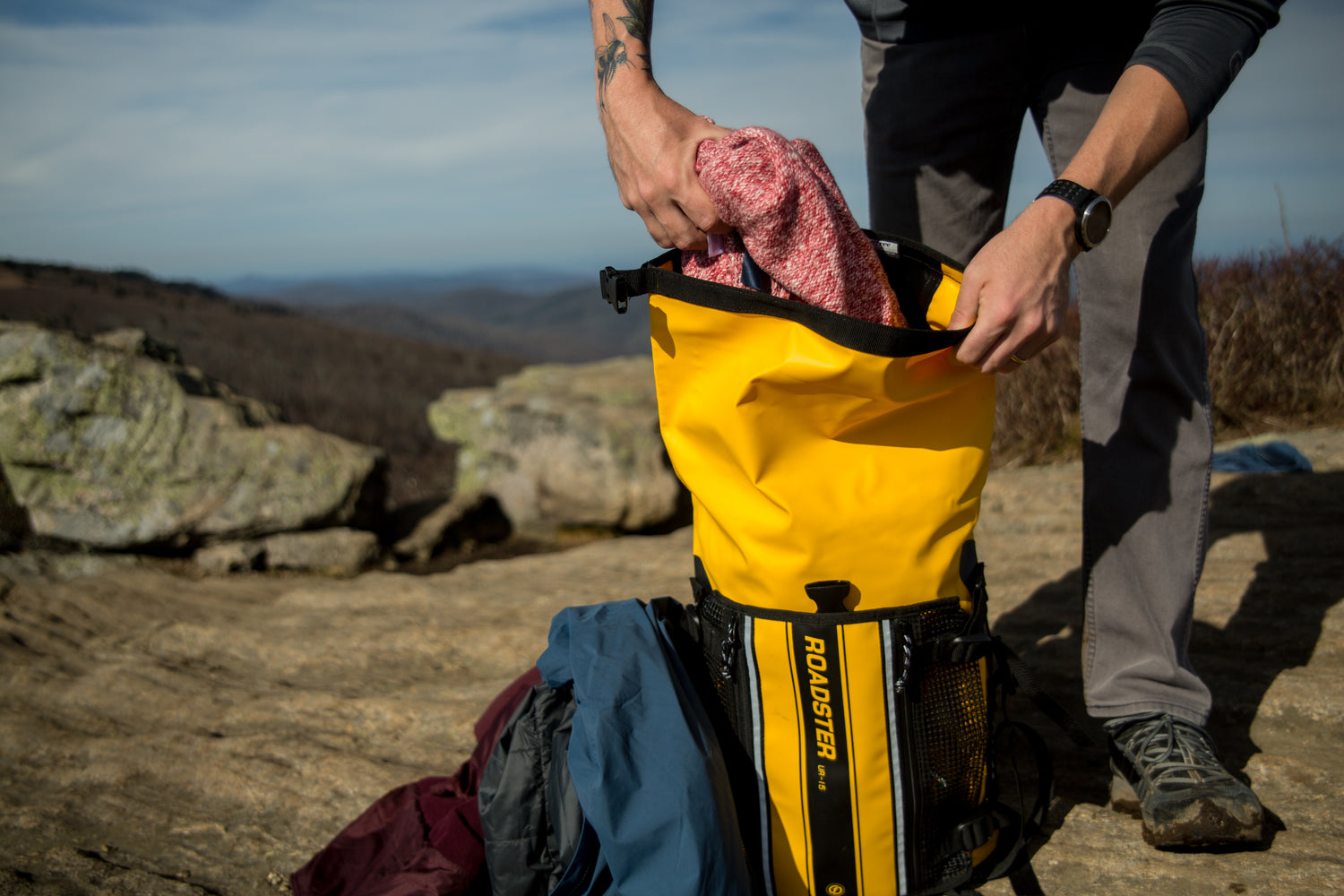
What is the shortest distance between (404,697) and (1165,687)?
1.97 metres

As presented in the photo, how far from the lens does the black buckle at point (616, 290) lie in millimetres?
1276

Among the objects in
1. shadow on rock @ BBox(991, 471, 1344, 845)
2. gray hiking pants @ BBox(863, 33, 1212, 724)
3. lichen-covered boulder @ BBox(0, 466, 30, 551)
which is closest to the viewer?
gray hiking pants @ BBox(863, 33, 1212, 724)

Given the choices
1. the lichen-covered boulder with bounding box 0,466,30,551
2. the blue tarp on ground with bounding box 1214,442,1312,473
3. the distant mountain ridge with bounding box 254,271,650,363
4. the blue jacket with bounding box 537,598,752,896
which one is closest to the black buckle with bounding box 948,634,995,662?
the blue jacket with bounding box 537,598,752,896

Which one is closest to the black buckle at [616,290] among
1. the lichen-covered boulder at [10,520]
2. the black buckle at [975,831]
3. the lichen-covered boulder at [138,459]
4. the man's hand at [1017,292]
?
the man's hand at [1017,292]

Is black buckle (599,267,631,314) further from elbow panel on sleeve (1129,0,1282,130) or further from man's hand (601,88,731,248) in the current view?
elbow panel on sleeve (1129,0,1282,130)

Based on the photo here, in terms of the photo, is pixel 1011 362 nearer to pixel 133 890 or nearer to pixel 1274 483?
pixel 133 890

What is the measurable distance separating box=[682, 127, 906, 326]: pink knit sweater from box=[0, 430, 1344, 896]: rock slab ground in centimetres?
106

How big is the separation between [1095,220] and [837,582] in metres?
0.64

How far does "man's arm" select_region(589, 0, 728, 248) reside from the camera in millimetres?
1166

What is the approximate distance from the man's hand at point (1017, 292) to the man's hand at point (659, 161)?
0.37 meters

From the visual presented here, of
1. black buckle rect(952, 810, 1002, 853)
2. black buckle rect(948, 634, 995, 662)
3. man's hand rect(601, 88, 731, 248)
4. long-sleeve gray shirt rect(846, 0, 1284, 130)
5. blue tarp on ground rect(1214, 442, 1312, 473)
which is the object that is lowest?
black buckle rect(952, 810, 1002, 853)

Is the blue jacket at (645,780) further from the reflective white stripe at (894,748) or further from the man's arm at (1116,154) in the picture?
the man's arm at (1116,154)

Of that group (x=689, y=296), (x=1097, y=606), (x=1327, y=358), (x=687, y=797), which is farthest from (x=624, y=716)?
(x=1327, y=358)

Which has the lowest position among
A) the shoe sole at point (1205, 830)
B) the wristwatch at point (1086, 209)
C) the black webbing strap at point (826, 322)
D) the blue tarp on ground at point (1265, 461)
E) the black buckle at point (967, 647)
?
the shoe sole at point (1205, 830)
